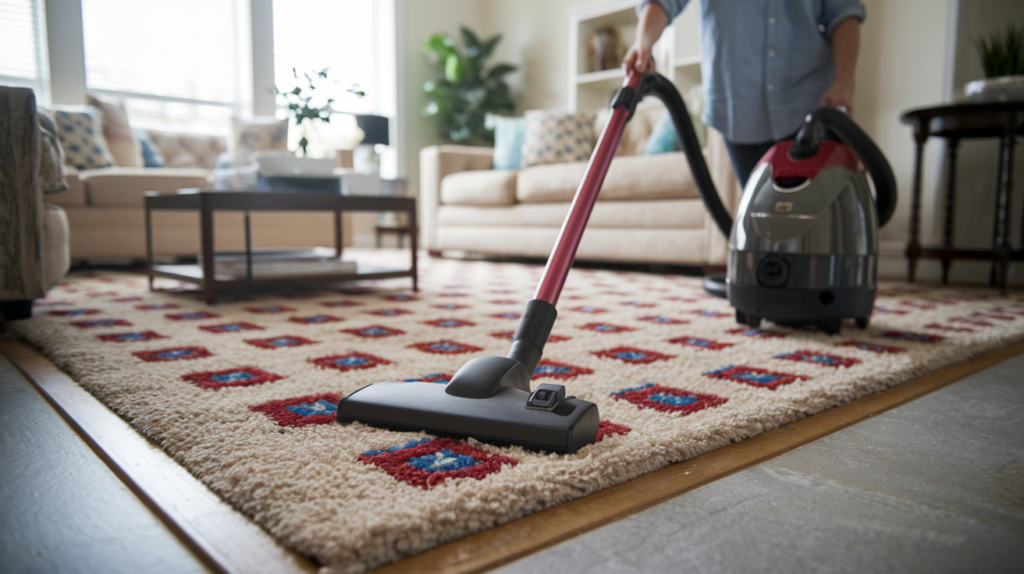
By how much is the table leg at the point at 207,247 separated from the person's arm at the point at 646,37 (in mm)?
1105

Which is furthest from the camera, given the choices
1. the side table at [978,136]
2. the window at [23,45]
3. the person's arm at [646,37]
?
the window at [23,45]

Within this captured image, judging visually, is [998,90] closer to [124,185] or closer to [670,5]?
[670,5]

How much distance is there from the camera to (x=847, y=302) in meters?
1.20

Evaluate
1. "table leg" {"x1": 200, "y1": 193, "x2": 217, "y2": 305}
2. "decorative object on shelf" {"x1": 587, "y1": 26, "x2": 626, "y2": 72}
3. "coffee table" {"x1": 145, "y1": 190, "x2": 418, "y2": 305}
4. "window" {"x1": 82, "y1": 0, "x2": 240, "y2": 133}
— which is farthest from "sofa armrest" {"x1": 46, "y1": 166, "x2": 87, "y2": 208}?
"decorative object on shelf" {"x1": 587, "y1": 26, "x2": 626, "y2": 72}

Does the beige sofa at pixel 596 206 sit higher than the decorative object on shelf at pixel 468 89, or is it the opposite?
the decorative object on shelf at pixel 468 89

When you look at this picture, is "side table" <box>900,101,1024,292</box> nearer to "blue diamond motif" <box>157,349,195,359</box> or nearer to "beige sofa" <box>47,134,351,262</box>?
"blue diamond motif" <box>157,349,195,359</box>

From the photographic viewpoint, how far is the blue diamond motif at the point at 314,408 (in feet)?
2.28

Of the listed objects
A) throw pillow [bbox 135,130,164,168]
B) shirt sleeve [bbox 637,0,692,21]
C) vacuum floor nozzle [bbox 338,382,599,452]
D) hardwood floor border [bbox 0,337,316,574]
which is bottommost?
hardwood floor border [bbox 0,337,316,574]

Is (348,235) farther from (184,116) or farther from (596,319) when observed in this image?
(596,319)

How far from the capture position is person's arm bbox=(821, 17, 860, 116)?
132cm

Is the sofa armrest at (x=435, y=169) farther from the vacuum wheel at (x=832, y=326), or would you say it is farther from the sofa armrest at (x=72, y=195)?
the vacuum wheel at (x=832, y=326)

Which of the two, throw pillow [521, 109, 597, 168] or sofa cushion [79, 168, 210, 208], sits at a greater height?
throw pillow [521, 109, 597, 168]

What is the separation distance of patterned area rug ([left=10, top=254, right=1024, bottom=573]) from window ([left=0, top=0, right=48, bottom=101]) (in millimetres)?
2745

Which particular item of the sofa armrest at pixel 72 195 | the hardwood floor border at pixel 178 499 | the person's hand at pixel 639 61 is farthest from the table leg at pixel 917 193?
the sofa armrest at pixel 72 195
